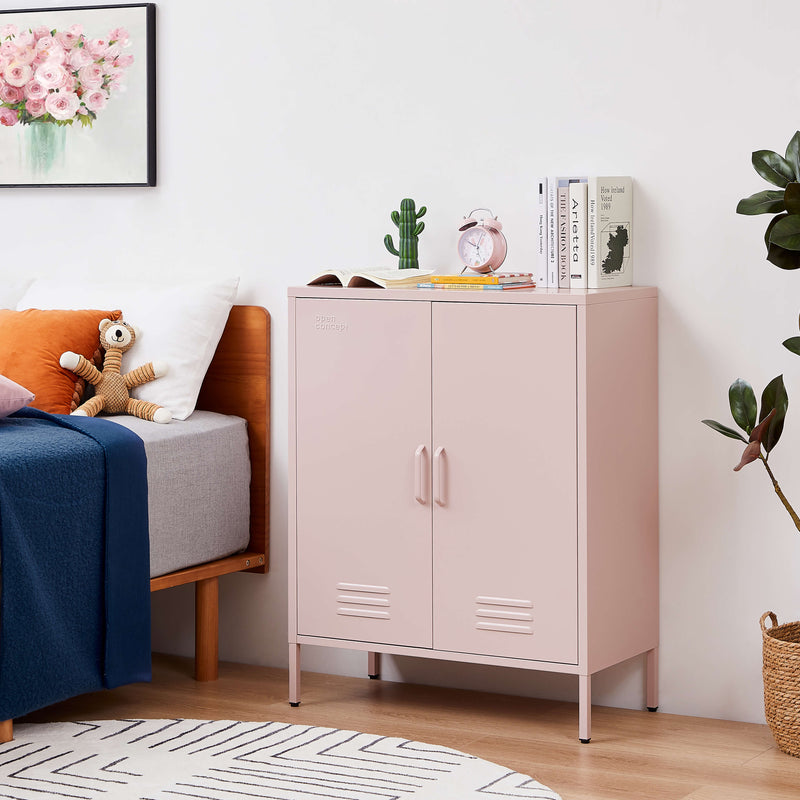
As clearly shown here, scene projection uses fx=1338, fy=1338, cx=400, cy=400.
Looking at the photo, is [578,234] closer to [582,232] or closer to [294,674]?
[582,232]

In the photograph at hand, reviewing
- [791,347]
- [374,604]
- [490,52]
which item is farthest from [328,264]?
[791,347]

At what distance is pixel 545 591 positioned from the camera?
2775 mm

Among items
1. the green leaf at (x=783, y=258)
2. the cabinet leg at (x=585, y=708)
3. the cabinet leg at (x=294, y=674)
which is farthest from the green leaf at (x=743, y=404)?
the cabinet leg at (x=294, y=674)

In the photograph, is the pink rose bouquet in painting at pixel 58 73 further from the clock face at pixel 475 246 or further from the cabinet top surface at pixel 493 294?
the clock face at pixel 475 246

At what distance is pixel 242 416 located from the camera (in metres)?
3.45

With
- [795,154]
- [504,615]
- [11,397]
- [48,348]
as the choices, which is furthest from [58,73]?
[795,154]

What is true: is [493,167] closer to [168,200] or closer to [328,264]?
[328,264]

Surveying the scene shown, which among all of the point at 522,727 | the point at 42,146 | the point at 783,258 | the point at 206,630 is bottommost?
the point at 522,727

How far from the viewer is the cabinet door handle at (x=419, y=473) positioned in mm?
2867

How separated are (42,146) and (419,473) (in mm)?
1568

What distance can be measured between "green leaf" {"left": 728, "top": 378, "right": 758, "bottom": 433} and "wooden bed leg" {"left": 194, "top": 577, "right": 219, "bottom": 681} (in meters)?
1.37

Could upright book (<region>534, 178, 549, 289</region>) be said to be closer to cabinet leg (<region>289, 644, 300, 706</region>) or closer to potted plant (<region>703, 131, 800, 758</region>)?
potted plant (<region>703, 131, 800, 758</region>)

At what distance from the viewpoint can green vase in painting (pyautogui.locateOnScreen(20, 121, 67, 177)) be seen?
3.66m

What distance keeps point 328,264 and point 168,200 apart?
519 mm
